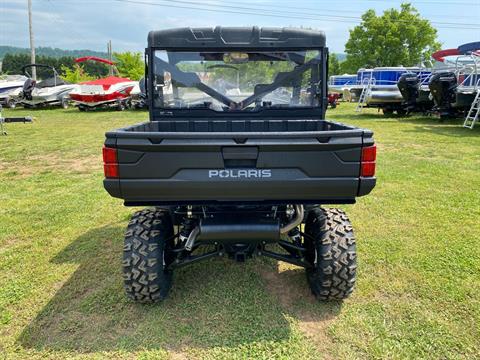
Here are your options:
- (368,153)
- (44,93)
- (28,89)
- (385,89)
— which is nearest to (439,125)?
(385,89)

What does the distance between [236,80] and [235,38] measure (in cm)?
43

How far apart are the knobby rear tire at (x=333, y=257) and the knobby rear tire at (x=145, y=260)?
113 cm

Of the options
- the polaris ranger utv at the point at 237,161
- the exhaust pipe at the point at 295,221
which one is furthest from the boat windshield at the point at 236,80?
the exhaust pipe at the point at 295,221

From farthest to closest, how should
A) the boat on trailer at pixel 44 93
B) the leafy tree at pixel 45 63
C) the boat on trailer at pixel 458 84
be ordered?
1. the leafy tree at pixel 45 63
2. the boat on trailer at pixel 44 93
3. the boat on trailer at pixel 458 84

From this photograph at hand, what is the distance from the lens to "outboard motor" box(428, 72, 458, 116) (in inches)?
496

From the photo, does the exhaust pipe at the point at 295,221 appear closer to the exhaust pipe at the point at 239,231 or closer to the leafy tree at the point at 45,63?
the exhaust pipe at the point at 239,231

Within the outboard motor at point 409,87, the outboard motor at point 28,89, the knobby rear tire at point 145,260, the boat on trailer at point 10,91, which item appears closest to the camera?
the knobby rear tire at point 145,260

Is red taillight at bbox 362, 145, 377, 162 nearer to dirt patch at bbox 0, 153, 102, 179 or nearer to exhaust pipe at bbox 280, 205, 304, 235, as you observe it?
exhaust pipe at bbox 280, 205, 304, 235

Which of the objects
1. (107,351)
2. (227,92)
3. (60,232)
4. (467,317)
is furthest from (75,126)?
(467,317)

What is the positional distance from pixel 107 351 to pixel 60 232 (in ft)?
7.30

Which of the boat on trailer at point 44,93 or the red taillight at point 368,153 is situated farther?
the boat on trailer at point 44,93

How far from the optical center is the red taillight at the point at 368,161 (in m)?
2.42

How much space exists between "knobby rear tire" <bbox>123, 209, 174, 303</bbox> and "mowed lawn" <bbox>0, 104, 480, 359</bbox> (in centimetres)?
17

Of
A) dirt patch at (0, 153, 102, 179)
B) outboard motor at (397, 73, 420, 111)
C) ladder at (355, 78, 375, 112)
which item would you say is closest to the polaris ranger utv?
dirt patch at (0, 153, 102, 179)
